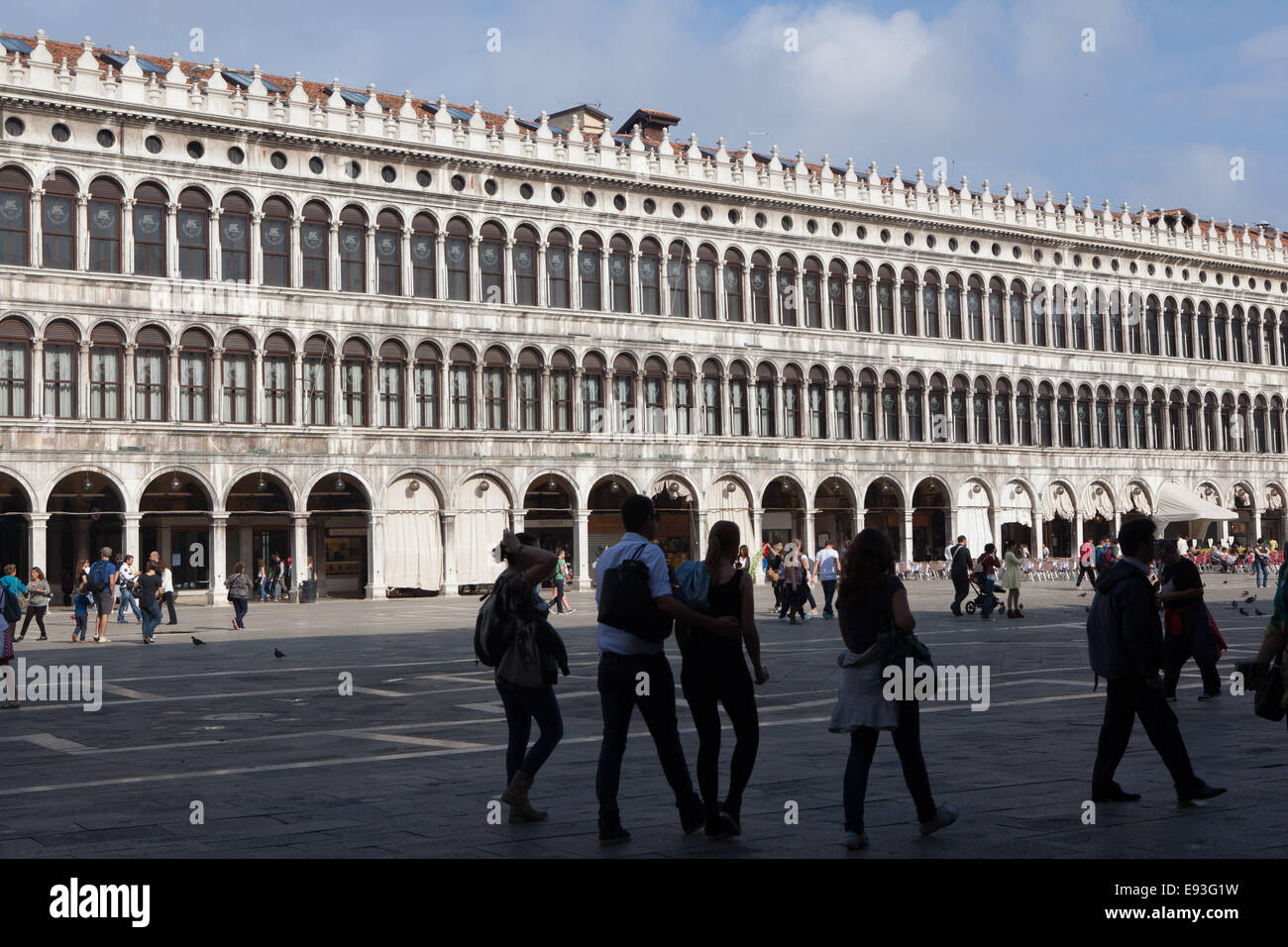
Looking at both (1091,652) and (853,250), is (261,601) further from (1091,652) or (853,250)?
(1091,652)

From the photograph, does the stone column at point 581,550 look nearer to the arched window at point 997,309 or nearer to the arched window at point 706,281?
the arched window at point 706,281

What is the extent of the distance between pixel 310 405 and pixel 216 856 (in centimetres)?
3495

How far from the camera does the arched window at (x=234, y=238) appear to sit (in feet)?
129

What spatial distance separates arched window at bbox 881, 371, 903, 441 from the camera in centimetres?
5216

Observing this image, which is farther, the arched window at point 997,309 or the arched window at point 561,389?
the arched window at point 997,309

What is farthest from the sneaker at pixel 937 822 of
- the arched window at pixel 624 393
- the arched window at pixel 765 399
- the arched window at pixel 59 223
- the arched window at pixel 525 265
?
the arched window at pixel 765 399

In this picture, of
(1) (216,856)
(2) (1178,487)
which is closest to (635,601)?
(1) (216,856)

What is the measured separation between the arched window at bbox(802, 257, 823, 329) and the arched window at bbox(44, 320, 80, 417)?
24.8 meters

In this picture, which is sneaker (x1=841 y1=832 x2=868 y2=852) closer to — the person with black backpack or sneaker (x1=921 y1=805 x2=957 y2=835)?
sneaker (x1=921 y1=805 x2=957 y2=835)

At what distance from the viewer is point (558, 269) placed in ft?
148

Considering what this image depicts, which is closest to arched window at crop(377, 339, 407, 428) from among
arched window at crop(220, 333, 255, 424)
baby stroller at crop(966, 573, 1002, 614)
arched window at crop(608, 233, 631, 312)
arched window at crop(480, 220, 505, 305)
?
arched window at crop(480, 220, 505, 305)

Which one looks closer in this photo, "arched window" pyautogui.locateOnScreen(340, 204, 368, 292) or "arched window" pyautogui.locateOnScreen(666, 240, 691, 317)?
"arched window" pyautogui.locateOnScreen(340, 204, 368, 292)

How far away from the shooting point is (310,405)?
40.5 meters

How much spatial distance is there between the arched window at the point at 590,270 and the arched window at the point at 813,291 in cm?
853
